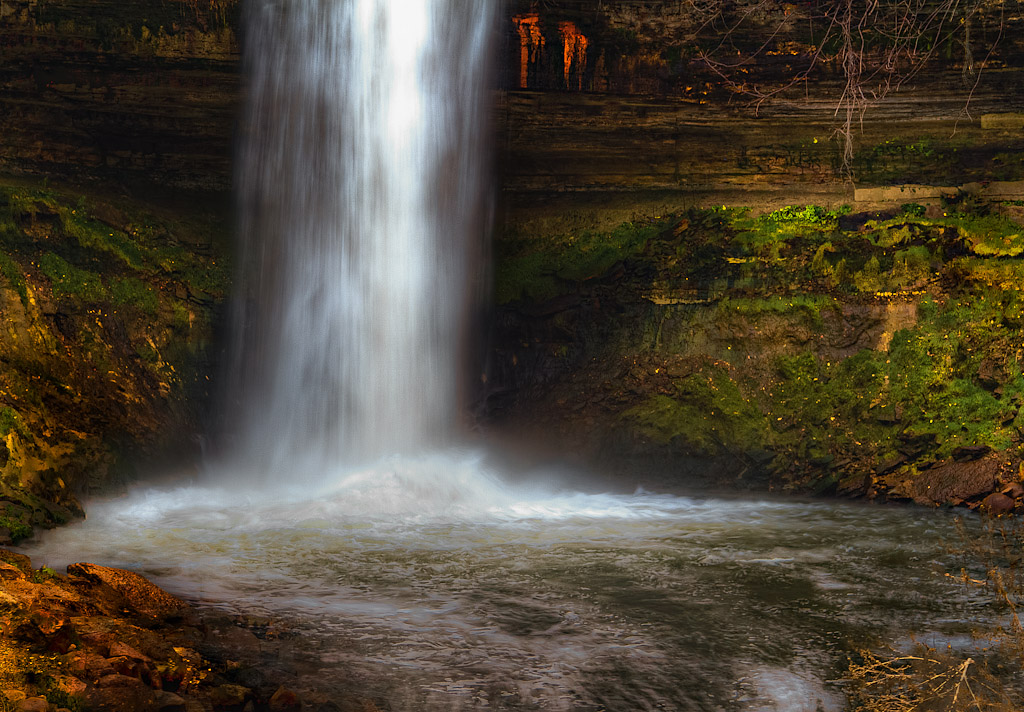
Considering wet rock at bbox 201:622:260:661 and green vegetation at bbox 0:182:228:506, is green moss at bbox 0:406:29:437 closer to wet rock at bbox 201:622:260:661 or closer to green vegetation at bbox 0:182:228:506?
green vegetation at bbox 0:182:228:506

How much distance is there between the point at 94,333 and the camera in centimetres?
880

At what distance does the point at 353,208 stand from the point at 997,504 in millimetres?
6669

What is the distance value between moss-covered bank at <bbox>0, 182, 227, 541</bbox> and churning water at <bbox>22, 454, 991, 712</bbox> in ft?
1.82

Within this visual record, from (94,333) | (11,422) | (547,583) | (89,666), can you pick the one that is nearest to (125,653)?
(89,666)

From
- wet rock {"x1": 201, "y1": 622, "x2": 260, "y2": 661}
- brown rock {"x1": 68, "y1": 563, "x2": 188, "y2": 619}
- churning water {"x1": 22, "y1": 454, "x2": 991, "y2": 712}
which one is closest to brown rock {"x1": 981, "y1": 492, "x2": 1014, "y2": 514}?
churning water {"x1": 22, "y1": 454, "x2": 991, "y2": 712}

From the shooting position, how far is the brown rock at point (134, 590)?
4527 millimetres

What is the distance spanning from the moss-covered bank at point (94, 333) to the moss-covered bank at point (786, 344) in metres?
3.23

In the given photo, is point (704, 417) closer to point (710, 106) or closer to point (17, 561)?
point (710, 106)

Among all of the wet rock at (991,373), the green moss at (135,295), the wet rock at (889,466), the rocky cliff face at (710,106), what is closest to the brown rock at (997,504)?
the wet rock at (889,466)

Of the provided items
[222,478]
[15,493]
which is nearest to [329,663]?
[15,493]

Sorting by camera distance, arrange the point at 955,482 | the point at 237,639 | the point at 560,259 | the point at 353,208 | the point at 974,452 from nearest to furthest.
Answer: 1. the point at 237,639
2. the point at 955,482
3. the point at 974,452
4. the point at 353,208
5. the point at 560,259

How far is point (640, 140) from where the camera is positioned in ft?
32.7

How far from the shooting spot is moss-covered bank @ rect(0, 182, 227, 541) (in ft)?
24.4

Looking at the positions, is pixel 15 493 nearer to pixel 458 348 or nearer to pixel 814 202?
pixel 458 348
